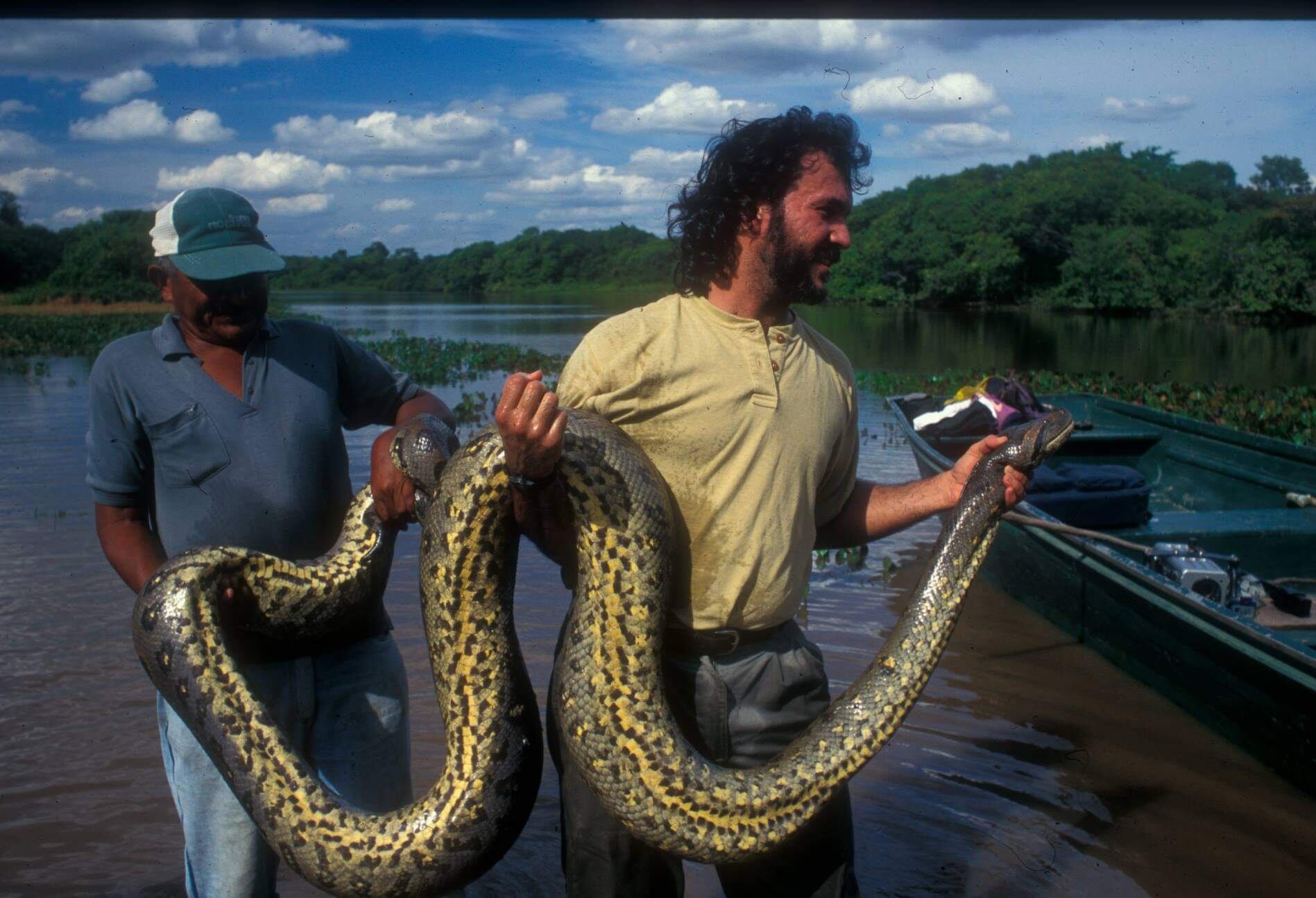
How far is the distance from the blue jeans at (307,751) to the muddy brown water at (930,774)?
1.81m

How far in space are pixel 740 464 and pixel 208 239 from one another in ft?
5.72

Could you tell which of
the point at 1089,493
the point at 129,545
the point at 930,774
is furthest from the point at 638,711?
the point at 1089,493

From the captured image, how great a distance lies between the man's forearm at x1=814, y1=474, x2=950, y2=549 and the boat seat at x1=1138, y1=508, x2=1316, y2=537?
478 cm

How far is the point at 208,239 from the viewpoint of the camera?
3.15 meters

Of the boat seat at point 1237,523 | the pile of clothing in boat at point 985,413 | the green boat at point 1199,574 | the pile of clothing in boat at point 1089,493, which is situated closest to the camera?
the green boat at point 1199,574

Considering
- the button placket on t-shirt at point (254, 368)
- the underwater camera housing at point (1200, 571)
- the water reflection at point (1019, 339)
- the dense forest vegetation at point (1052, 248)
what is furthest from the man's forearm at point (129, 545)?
the dense forest vegetation at point (1052, 248)

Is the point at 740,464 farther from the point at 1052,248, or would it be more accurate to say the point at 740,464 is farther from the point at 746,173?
the point at 1052,248

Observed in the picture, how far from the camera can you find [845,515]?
3.53 metres

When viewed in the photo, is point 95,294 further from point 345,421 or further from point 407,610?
point 345,421

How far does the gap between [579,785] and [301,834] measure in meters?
0.78

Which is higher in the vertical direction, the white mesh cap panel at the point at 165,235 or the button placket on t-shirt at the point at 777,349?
the white mesh cap panel at the point at 165,235

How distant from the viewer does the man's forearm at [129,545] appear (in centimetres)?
318

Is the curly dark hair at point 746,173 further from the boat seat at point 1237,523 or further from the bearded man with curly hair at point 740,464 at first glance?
the boat seat at point 1237,523

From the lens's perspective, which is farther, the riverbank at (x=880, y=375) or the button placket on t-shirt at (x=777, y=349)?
the riverbank at (x=880, y=375)
